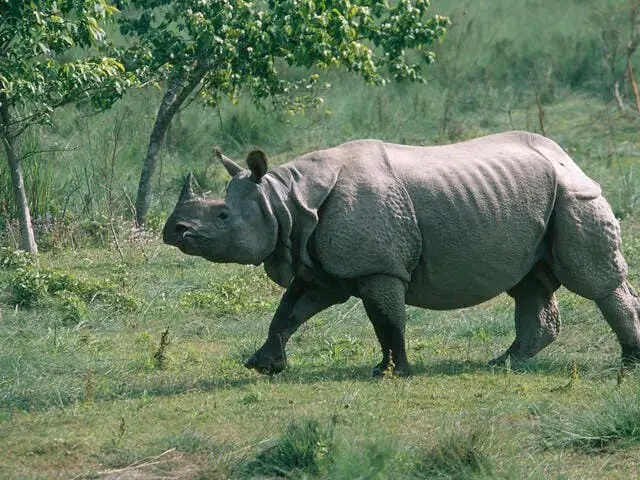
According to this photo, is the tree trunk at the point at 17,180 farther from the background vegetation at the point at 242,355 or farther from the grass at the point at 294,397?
the grass at the point at 294,397

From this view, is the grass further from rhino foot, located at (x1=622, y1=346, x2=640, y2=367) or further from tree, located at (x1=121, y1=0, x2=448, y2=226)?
tree, located at (x1=121, y1=0, x2=448, y2=226)

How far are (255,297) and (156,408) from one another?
13.2 ft

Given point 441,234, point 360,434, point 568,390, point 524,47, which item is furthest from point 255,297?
point 524,47

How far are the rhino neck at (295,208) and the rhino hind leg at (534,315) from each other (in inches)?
65.2

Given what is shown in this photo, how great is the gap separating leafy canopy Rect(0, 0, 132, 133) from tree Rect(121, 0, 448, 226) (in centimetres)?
208

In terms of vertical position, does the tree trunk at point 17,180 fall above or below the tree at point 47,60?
below

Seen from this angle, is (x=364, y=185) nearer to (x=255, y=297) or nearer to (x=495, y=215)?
(x=495, y=215)

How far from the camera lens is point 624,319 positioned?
368 inches

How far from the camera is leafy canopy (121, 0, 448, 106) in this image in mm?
13367

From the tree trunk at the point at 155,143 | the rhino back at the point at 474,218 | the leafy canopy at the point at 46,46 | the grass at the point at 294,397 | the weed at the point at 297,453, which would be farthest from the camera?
the tree trunk at the point at 155,143

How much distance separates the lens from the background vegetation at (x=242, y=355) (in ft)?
23.0

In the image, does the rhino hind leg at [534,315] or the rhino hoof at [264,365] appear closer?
the rhino hoof at [264,365]

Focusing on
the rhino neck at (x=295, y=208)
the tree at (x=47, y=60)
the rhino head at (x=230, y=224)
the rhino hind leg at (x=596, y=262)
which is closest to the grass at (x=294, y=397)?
the rhino hind leg at (x=596, y=262)

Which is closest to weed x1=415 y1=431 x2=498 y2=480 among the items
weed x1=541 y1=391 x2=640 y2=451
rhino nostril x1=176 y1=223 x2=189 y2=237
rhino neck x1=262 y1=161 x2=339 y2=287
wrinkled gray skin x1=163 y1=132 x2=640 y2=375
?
weed x1=541 y1=391 x2=640 y2=451
